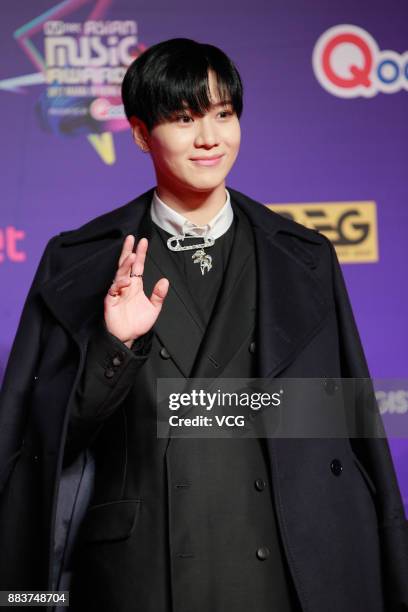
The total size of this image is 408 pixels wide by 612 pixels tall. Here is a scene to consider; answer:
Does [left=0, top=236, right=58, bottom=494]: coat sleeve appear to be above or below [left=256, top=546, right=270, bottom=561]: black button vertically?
above

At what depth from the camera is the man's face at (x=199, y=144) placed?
185 centimetres

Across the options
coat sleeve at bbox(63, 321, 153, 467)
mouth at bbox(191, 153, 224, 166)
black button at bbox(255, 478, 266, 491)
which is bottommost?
black button at bbox(255, 478, 266, 491)

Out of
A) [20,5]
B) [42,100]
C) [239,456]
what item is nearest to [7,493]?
[239,456]

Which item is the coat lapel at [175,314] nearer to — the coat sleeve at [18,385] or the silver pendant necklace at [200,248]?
the silver pendant necklace at [200,248]

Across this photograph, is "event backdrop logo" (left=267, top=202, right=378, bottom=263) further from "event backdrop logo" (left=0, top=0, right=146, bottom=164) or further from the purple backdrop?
"event backdrop logo" (left=0, top=0, right=146, bottom=164)

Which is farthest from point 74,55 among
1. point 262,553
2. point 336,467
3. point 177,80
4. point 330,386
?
point 262,553

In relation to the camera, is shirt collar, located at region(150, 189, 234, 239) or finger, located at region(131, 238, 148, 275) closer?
finger, located at region(131, 238, 148, 275)

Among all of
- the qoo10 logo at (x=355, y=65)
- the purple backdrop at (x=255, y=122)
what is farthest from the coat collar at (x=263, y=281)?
the qoo10 logo at (x=355, y=65)

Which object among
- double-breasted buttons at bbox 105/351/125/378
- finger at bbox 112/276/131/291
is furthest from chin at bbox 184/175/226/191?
double-breasted buttons at bbox 105/351/125/378

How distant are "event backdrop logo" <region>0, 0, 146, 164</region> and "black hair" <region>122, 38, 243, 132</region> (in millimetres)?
1030

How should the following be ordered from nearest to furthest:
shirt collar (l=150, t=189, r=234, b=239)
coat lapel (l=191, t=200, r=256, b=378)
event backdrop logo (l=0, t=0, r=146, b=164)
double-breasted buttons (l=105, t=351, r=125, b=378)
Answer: double-breasted buttons (l=105, t=351, r=125, b=378)
coat lapel (l=191, t=200, r=256, b=378)
shirt collar (l=150, t=189, r=234, b=239)
event backdrop logo (l=0, t=0, r=146, b=164)

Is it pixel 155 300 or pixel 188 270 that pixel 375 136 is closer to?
pixel 188 270

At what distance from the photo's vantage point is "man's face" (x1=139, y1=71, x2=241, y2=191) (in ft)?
6.08

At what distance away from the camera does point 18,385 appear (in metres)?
1.91
